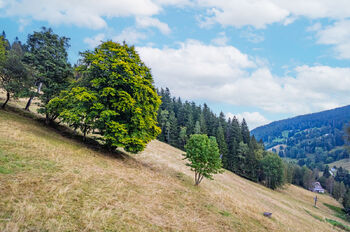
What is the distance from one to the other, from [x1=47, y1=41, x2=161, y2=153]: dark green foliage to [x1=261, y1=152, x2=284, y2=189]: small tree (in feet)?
201

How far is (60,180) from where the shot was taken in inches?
348

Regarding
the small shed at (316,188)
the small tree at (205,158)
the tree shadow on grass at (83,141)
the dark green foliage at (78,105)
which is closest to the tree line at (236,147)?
the small tree at (205,158)

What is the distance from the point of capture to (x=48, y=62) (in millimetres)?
20531

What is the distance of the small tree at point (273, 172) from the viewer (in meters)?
63.8

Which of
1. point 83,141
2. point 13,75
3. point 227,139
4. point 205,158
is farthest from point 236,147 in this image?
point 13,75

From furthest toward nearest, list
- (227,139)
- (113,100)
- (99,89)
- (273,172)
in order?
(227,139) < (273,172) < (99,89) < (113,100)

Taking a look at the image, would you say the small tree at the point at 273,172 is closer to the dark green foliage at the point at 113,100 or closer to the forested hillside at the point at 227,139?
the forested hillside at the point at 227,139

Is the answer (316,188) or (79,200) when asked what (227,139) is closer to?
(79,200)

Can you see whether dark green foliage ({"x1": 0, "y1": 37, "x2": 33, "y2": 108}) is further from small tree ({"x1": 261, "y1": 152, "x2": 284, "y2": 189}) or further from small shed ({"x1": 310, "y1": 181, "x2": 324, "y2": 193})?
small shed ({"x1": 310, "y1": 181, "x2": 324, "y2": 193})

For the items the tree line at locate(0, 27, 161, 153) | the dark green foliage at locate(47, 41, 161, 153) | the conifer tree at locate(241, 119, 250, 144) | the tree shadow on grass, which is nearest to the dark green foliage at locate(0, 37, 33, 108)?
the tree line at locate(0, 27, 161, 153)

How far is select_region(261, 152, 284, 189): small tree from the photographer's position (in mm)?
63812

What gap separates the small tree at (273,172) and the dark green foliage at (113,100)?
61.2m

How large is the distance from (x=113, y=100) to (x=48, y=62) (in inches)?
433

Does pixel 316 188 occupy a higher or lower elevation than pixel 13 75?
lower
